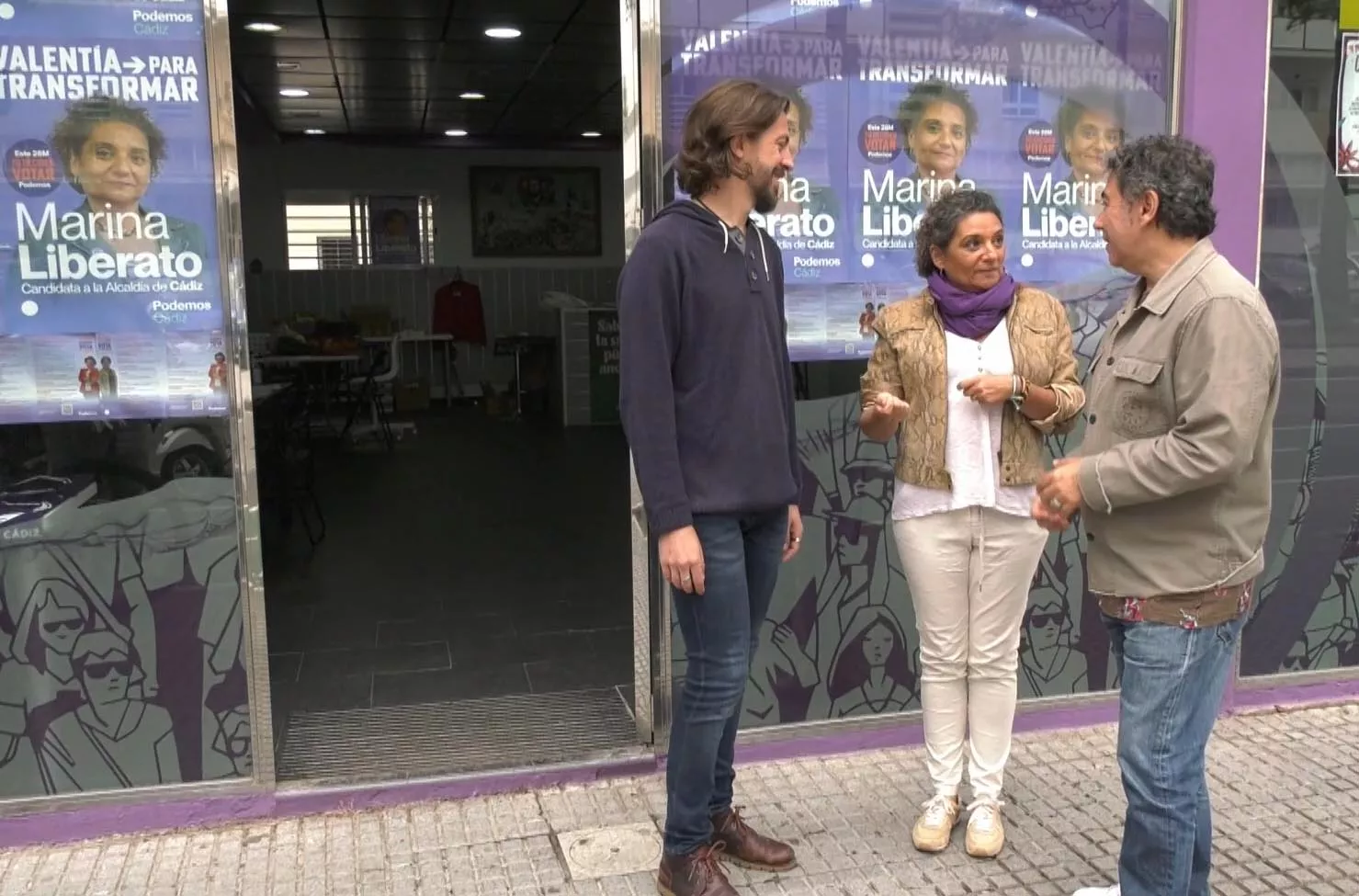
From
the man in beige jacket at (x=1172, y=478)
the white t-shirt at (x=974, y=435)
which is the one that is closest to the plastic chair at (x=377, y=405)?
the white t-shirt at (x=974, y=435)

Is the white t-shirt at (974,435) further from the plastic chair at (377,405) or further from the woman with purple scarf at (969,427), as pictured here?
the plastic chair at (377,405)

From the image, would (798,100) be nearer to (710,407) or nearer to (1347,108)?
(710,407)

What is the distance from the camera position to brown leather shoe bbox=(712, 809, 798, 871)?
2.98 metres

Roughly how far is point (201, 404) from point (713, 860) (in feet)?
6.05

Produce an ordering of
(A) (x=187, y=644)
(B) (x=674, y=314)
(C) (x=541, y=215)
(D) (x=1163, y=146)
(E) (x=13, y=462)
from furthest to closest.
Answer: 1. (C) (x=541, y=215)
2. (A) (x=187, y=644)
3. (E) (x=13, y=462)
4. (B) (x=674, y=314)
5. (D) (x=1163, y=146)

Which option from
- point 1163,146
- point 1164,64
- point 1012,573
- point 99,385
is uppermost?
point 1164,64

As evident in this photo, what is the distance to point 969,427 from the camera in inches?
114

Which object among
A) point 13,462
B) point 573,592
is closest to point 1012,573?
point 13,462

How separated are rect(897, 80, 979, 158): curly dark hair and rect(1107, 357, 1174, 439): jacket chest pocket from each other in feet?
5.03

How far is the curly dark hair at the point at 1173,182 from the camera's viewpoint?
2197mm

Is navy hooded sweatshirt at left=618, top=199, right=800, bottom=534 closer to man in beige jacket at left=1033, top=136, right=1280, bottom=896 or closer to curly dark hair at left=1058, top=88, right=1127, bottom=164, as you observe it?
man in beige jacket at left=1033, top=136, right=1280, bottom=896

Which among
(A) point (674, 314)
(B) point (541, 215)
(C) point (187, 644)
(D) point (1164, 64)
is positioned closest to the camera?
(A) point (674, 314)

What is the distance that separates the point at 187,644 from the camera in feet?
10.6

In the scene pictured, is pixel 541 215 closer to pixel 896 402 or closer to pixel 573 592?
pixel 573 592
